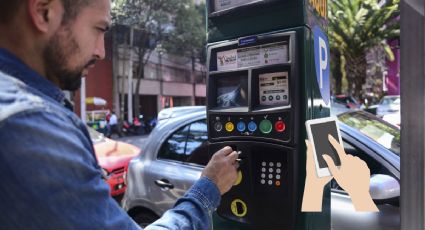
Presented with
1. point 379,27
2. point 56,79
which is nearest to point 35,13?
point 56,79

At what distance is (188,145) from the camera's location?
322 cm

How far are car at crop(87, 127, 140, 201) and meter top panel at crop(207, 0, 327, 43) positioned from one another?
335 centimetres

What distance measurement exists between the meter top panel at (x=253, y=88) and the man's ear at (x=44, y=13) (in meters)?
0.92

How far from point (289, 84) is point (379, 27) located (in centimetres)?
968

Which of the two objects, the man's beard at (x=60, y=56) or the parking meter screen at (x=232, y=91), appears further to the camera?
the parking meter screen at (x=232, y=91)

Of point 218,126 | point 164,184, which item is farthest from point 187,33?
point 218,126

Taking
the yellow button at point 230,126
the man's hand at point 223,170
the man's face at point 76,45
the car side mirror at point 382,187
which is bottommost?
the car side mirror at point 382,187

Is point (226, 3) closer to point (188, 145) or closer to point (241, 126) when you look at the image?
point (241, 126)

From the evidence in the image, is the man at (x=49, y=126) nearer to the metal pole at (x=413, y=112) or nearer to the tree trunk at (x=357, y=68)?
the metal pole at (x=413, y=112)

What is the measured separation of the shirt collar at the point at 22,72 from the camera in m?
0.88

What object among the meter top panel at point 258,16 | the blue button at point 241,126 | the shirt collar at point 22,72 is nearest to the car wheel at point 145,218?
the blue button at point 241,126

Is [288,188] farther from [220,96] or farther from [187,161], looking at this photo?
[187,161]

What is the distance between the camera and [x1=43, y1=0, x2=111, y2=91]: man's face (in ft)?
3.12

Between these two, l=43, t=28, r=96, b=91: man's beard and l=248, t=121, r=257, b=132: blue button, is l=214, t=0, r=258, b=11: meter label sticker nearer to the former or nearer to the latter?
l=248, t=121, r=257, b=132: blue button
